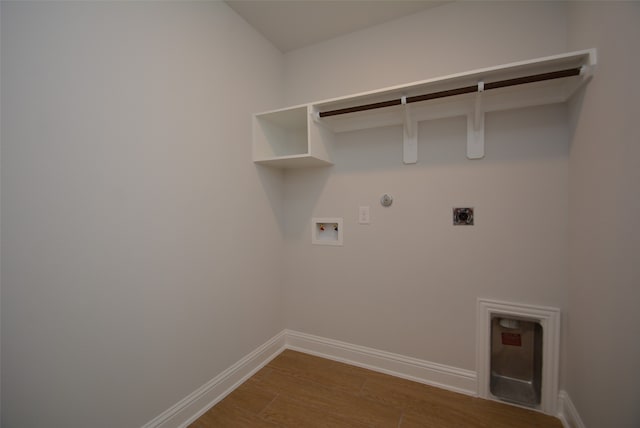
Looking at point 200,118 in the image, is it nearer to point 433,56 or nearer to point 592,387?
point 433,56

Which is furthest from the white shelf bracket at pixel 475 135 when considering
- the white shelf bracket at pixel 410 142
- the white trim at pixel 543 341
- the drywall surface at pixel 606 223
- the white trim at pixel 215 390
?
the white trim at pixel 215 390

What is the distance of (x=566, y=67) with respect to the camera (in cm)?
129

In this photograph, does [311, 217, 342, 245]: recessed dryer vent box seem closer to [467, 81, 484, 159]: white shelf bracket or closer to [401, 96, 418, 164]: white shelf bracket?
[401, 96, 418, 164]: white shelf bracket

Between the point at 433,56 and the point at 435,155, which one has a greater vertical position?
the point at 433,56

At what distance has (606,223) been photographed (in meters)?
1.08

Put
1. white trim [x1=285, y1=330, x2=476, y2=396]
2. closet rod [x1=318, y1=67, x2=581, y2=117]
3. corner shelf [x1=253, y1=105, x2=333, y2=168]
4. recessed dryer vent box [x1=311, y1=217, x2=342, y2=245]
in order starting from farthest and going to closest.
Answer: recessed dryer vent box [x1=311, y1=217, x2=342, y2=245] → corner shelf [x1=253, y1=105, x2=333, y2=168] → white trim [x1=285, y1=330, x2=476, y2=396] → closet rod [x1=318, y1=67, x2=581, y2=117]

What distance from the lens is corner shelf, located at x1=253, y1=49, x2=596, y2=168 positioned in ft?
4.28

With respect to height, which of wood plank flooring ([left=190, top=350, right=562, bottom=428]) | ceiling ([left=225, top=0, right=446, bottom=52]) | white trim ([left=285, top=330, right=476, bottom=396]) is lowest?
wood plank flooring ([left=190, top=350, right=562, bottom=428])

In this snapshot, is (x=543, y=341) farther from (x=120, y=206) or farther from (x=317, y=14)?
(x=317, y=14)

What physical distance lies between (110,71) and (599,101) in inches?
86.3

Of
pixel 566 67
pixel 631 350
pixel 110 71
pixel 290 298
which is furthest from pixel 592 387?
pixel 110 71

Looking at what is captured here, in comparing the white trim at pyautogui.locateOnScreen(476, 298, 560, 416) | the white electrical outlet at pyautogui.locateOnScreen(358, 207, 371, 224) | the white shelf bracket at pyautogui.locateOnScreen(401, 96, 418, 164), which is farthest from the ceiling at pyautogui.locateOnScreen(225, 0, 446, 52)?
the white trim at pyautogui.locateOnScreen(476, 298, 560, 416)

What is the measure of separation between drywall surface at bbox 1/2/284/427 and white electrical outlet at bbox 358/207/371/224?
87 cm

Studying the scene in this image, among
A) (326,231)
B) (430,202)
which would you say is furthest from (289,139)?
(430,202)
